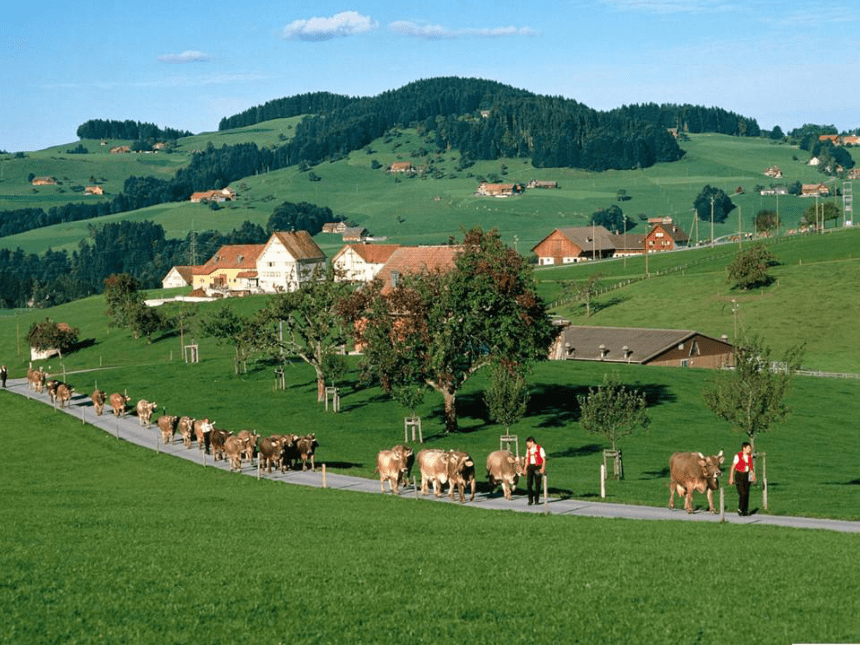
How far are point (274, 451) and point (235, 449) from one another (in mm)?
2484

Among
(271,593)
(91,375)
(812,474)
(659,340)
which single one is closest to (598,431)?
(812,474)

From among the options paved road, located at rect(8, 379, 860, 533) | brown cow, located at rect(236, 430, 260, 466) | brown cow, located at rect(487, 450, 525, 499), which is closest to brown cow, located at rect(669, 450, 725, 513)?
paved road, located at rect(8, 379, 860, 533)

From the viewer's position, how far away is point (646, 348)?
333 ft

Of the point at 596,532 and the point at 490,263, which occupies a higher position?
the point at 490,263

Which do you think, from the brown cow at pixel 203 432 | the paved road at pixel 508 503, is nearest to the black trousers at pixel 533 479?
the paved road at pixel 508 503

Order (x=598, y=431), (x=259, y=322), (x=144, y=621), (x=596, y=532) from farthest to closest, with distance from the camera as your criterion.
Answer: (x=259, y=322), (x=598, y=431), (x=596, y=532), (x=144, y=621)

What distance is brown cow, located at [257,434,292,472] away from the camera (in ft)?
168

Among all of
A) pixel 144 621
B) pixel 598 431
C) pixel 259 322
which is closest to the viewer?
pixel 144 621

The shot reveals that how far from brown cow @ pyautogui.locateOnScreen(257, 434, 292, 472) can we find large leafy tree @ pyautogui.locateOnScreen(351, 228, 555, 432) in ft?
52.5

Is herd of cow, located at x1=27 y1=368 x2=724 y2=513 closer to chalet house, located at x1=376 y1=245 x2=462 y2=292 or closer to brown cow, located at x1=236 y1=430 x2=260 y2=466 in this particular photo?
brown cow, located at x1=236 y1=430 x2=260 y2=466

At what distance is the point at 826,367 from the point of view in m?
102

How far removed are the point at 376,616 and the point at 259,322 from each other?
66461 mm

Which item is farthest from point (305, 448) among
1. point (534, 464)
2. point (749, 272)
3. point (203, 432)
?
point (749, 272)

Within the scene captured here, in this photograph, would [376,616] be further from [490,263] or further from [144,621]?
[490,263]
